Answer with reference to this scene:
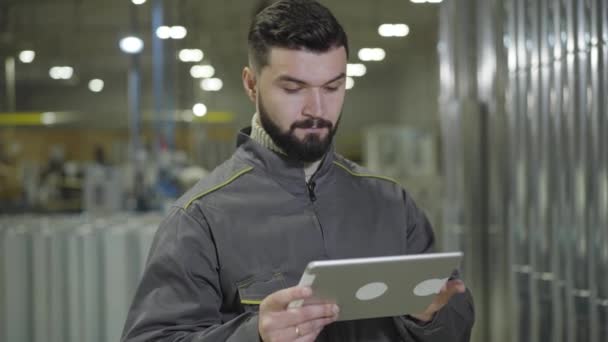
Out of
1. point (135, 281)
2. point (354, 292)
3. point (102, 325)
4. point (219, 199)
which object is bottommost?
point (102, 325)

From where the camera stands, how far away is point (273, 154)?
4.92 feet

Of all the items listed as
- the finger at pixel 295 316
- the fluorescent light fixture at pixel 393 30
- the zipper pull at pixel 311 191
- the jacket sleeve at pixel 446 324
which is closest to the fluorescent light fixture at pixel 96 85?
the fluorescent light fixture at pixel 393 30

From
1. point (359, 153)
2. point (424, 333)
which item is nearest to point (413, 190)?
point (359, 153)

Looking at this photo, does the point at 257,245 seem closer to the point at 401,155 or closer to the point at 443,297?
the point at 443,297

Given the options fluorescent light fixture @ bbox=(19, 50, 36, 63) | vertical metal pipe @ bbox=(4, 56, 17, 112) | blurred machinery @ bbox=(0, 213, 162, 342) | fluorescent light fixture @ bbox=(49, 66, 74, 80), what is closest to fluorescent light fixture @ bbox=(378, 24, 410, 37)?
fluorescent light fixture @ bbox=(19, 50, 36, 63)

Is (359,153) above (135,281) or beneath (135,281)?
above

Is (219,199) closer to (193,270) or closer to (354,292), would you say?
(193,270)

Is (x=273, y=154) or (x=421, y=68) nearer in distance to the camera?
(x=273, y=154)

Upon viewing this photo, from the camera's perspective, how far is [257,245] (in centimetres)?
144

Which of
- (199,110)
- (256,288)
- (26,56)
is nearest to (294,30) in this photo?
(256,288)

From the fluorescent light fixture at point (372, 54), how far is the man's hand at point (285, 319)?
343 inches

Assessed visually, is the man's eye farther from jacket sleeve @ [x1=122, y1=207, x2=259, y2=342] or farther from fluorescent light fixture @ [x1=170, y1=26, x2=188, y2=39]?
fluorescent light fixture @ [x1=170, y1=26, x2=188, y2=39]

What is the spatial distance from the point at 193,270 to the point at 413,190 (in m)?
5.67

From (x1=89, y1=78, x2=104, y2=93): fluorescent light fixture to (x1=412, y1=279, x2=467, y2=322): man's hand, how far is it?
379 inches
